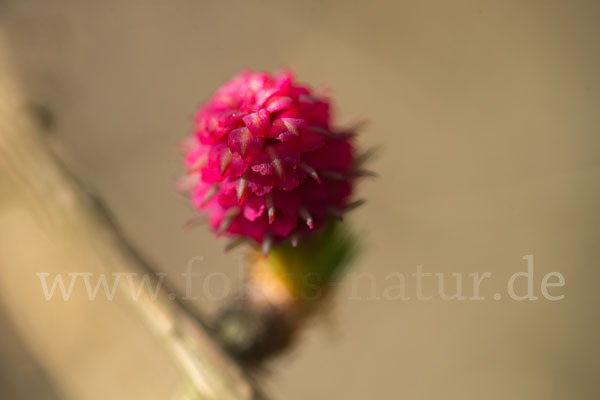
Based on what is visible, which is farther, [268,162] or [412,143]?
[412,143]

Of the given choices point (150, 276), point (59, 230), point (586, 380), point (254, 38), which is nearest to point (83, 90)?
point (254, 38)

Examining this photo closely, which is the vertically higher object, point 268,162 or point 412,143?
point 268,162

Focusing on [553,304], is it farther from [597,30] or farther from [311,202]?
[311,202]

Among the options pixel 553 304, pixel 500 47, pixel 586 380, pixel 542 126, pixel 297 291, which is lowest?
pixel 586 380

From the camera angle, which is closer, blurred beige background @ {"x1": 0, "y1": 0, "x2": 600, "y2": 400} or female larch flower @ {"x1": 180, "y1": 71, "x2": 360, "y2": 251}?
female larch flower @ {"x1": 180, "y1": 71, "x2": 360, "y2": 251}

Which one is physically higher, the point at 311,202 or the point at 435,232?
the point at 311,202
